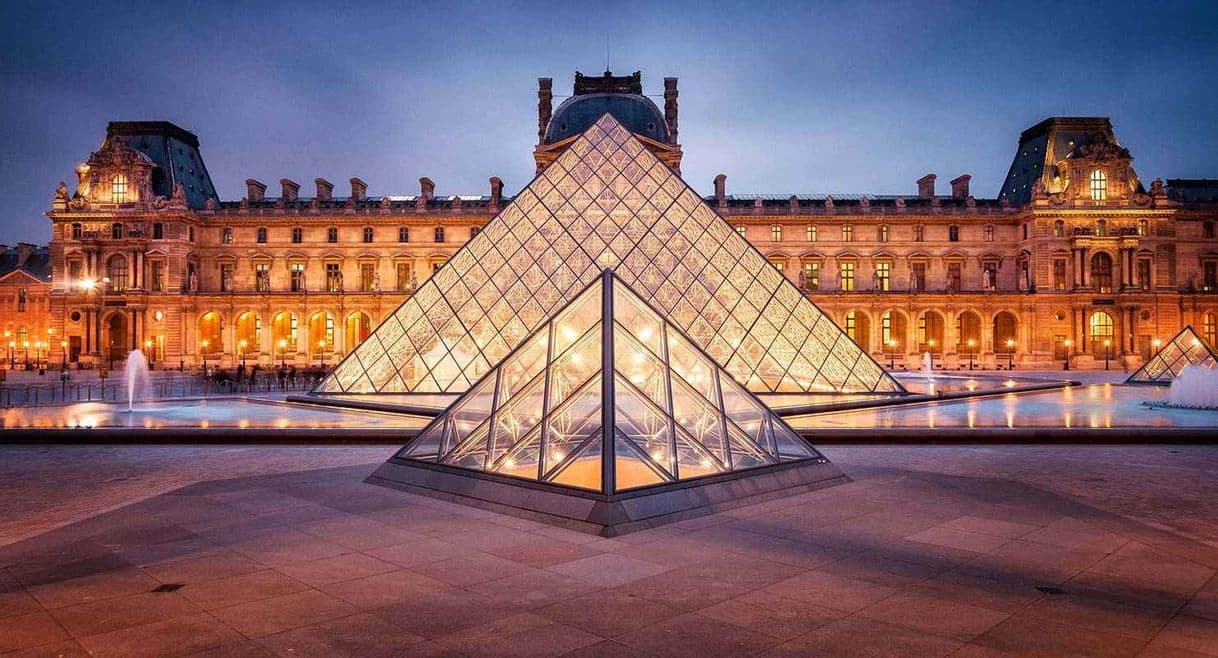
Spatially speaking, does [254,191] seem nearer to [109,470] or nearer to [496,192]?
[496,192]

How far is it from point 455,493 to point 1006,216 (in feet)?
155

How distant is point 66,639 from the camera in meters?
3.98

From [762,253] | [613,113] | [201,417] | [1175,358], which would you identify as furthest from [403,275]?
[1175,358]

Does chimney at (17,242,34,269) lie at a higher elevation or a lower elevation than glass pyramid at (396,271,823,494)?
higher

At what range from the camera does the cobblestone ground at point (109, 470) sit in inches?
285

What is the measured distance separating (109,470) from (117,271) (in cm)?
4306

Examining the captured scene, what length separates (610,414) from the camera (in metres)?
7.03

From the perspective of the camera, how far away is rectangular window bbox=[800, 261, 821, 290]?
155 ft

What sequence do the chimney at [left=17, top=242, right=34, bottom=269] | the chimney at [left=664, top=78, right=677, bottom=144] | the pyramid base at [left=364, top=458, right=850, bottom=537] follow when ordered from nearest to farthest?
the pyramid base at [left=364, top=458, right=850, bottom=537]
the chimney at [left=664, top=78, right=677, bottom=144]
the chimney at [left=17, top=242, right=34, bottom=269]

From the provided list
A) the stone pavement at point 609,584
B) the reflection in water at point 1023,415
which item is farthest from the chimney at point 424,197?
the stone pavement at point 609,584

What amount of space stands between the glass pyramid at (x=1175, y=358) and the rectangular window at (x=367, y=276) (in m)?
38.4

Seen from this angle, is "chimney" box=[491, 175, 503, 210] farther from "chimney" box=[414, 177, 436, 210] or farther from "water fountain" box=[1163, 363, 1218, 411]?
"water fountain" box=[1163, 363, 1218, 411]

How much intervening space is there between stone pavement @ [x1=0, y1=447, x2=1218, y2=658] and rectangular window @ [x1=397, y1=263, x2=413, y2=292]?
40961 mm

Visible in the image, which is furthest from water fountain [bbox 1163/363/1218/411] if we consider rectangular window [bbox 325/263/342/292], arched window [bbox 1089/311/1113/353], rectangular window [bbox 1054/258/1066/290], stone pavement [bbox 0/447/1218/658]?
rectangular window [bbox 325/263/342/292]
